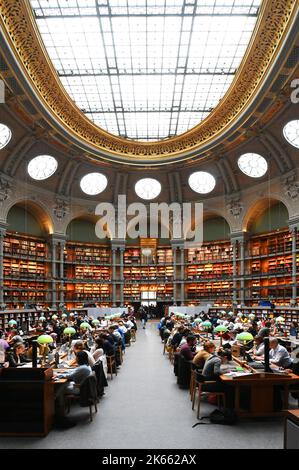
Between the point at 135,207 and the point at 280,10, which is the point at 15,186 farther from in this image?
the point at 280,10

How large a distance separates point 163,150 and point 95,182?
5.58 m

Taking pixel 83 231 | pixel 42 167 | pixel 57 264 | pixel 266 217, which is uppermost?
pixel 42 167

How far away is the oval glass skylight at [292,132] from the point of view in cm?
2197

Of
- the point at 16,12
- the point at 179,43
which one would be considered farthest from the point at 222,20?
the point at 16,12

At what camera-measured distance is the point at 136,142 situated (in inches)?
1110

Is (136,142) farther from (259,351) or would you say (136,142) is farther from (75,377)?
(75,377)

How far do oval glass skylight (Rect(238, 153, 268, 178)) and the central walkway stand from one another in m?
20.1

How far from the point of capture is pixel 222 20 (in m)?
17.4

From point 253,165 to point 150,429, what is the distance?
2309 centimetres

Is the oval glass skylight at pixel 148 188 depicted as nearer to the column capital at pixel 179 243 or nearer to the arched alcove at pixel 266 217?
the column capital at pixel 179 243

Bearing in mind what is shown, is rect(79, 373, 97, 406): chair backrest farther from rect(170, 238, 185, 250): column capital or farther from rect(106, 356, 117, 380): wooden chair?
rect(170, 238, 185, 250): column capital

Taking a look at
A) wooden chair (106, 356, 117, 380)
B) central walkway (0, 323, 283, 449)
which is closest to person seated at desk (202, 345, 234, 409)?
central walkway (0, 323, 283, 449)

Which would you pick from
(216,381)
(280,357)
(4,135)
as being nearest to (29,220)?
(4,135)

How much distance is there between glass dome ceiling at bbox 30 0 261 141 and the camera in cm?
1683
